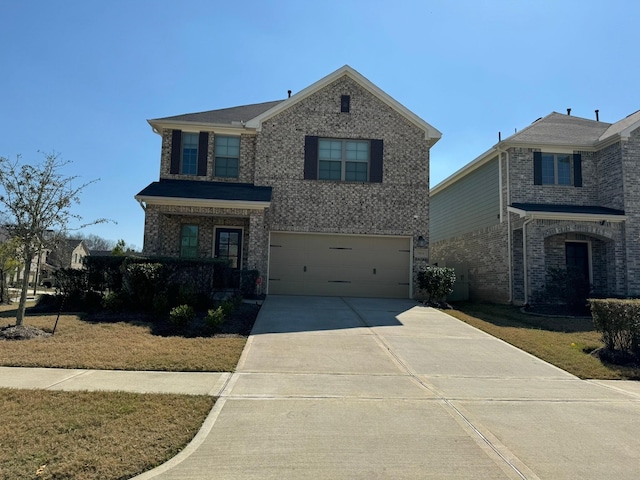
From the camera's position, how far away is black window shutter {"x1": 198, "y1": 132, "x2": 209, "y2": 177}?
634 inches

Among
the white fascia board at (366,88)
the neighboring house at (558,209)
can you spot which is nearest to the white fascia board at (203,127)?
the white fascia board at (366,88)

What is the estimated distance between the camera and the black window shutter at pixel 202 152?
1609 cm

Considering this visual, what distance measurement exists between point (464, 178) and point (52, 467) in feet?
66.0

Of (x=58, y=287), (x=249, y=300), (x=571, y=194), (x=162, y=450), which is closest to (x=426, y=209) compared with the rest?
(x=571, y=194)

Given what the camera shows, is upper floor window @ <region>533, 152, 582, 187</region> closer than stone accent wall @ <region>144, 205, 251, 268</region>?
No

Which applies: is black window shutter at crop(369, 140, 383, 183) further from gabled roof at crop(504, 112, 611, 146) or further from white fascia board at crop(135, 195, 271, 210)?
gabled roof at crop(504, 112, 611, 146)

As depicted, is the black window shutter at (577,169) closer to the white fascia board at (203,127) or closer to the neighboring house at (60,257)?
the white fascia board at (203,127)

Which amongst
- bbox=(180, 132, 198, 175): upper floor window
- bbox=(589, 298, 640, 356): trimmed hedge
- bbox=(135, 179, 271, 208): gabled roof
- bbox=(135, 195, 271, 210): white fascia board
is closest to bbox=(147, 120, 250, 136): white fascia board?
bbox=(180, 132, 198, 175): upper floor window

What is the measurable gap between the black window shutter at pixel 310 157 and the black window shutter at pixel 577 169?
964 centimetres

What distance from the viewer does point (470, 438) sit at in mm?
4324

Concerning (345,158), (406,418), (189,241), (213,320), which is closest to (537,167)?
(345,158)

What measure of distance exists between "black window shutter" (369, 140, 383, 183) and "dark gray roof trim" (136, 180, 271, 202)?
3.78m

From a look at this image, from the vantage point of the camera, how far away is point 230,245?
52.9 feet

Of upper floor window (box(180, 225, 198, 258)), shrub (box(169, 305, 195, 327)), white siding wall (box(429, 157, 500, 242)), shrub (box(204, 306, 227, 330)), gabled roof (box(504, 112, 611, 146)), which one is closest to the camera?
shrub (box(204, 306, 227, 330))
